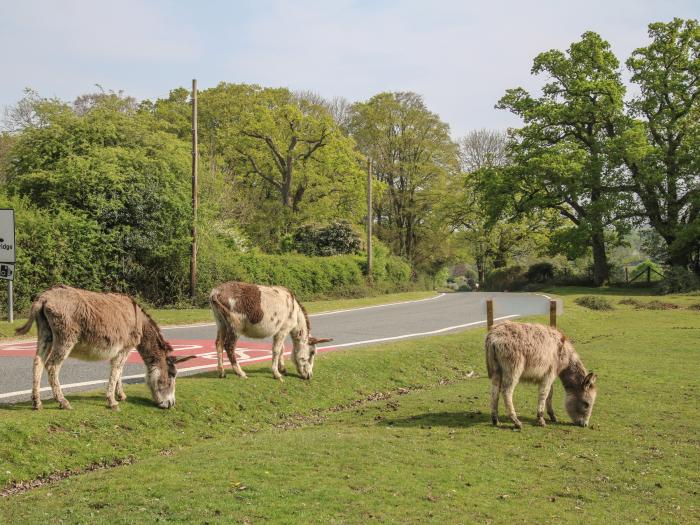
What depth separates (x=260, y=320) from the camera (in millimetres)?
13273

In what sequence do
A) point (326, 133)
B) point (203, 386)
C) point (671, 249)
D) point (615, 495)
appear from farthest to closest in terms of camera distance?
1. point (326, 133)
2. point (671, 249)
3. point (203, 386)
4. point (615, 495)

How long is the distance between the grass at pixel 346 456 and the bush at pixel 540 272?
42634mm

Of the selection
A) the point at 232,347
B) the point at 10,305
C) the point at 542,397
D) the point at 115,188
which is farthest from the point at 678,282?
the point at 10,305

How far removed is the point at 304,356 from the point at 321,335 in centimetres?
734

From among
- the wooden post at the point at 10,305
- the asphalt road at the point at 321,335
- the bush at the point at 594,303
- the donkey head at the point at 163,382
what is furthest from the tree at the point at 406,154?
the donkey head at the point at 163,382

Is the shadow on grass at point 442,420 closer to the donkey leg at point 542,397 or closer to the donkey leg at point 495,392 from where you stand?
the donkey leg at point 495,392

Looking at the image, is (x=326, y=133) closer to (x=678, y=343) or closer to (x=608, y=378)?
(x=678, y=343)

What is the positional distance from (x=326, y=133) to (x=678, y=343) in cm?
3620

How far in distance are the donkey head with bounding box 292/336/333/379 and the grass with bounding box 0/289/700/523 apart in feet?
0.85

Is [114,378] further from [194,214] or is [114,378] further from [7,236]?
[194,214]

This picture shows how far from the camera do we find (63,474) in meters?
8.59

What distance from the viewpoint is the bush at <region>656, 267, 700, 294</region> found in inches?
1793

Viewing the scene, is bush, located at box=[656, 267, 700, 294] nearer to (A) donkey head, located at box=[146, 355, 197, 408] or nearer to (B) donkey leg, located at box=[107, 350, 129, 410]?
(A) donkey head, located at box=[146, 355, 197, 408]

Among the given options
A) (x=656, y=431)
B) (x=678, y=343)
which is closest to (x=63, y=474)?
(x=656, y=431)
